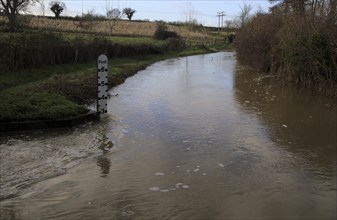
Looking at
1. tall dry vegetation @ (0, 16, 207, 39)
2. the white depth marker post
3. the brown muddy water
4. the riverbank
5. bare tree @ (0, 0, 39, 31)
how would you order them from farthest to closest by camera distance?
tall dry vegetation @ (0, 16, 207, 39) → bare tree @ (0, 0, 39, 31) → the white depth marker post → the riverbank → the brown muddy water

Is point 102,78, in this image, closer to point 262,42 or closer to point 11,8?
point 262,42

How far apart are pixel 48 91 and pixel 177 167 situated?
7276 mm

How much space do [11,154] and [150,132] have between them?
11.2ft

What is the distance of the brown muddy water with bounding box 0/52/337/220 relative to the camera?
5.67m

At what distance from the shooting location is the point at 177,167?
7.40 metres

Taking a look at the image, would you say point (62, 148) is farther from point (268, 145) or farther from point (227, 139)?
point (268, 145)

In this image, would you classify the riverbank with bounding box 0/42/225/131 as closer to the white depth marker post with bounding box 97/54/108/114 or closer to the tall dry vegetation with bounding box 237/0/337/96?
the white depth marker post with bounding box 97/54/108/114

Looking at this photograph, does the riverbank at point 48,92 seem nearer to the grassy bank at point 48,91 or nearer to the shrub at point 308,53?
the grassy bank at point 48,91

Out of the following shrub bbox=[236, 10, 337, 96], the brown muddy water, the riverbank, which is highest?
shrub bbox=[236, 10, 337, 96]

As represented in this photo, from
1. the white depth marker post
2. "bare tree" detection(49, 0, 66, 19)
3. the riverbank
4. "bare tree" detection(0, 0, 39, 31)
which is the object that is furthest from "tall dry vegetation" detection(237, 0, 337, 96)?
"bare tree" detection(49, 0, 66, 19)

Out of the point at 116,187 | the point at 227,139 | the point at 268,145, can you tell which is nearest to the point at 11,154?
the point at 116,187

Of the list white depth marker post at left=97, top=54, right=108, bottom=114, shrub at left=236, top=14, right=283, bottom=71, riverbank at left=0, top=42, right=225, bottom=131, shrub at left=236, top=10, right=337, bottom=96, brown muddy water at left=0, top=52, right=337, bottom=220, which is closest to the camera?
brown muddy water at left=0, top=52, right=337, bottom=220

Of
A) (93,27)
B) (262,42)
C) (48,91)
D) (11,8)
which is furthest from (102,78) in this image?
(93,27)

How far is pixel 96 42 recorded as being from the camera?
26.0 meters
